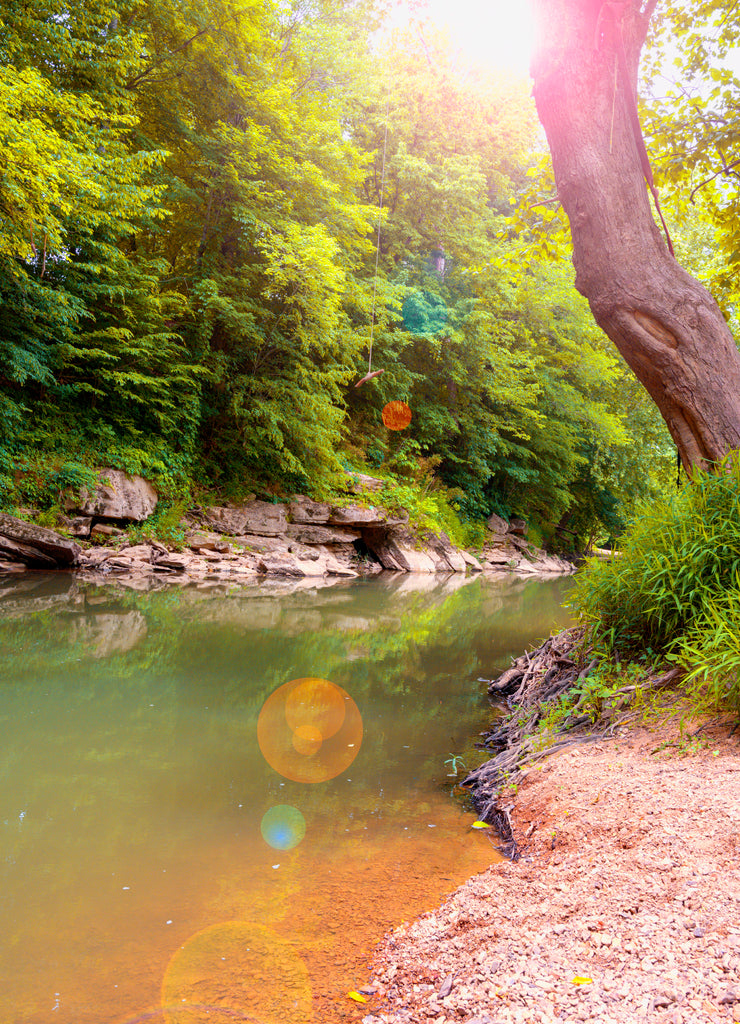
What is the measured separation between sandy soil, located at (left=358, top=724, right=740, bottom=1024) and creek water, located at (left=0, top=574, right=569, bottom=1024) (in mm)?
234

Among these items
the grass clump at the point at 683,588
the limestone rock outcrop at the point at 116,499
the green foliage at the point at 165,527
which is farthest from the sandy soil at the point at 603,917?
the green foliage at the point at 165,527

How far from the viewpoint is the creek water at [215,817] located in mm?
1840

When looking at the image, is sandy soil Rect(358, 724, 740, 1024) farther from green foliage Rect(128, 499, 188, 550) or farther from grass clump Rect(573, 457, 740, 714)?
green foliage Rect(128, 499, 188, 550)

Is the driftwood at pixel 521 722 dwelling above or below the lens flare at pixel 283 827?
above

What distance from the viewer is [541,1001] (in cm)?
142

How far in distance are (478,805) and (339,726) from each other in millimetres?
1367

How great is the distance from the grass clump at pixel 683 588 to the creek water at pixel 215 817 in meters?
1.30

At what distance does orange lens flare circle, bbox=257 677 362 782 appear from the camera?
3.56m

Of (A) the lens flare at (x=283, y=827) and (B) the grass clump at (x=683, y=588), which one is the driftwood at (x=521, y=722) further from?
(A) the lens flare at (x=283, y=827)

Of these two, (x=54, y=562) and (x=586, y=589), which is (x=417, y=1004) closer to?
(x=586, y=589)

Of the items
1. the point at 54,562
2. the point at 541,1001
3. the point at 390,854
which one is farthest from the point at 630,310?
the point at 54,562

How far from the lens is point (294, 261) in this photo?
1320 cm

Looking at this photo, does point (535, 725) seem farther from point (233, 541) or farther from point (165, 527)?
point (233, 541)

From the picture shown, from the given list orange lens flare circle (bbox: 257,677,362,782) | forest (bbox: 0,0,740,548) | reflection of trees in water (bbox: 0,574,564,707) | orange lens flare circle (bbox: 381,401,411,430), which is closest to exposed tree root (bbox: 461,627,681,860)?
orange lens flare circle (bbox: 257,677,362,782)
